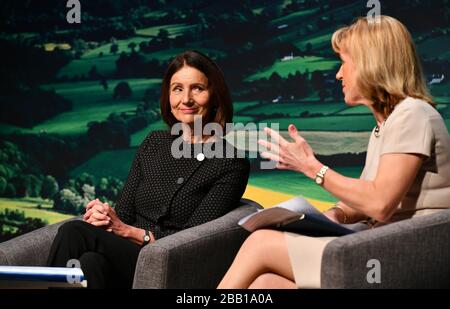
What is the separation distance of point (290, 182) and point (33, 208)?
1919mm

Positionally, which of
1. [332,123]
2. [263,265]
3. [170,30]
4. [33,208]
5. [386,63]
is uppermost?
[170,30]

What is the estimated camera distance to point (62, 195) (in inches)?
228

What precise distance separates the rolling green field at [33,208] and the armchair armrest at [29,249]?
2.66 metres

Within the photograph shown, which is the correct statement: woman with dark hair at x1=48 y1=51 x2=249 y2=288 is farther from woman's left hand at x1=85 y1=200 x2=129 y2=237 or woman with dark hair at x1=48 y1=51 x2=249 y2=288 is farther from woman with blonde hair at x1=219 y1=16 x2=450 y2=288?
woman with blonde hair at x1=219 y1=16 x2=450 y2=288

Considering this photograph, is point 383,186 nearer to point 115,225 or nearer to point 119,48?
point 115,225

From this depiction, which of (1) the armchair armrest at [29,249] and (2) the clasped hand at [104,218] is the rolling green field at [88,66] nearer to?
(1) the armchair armrest at [29,249]

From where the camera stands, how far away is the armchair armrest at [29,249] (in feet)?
9.87

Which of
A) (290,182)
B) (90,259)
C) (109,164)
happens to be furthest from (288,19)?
(90,259)

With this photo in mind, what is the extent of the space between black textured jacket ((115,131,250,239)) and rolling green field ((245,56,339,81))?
2007mm

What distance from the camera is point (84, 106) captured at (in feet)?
19.1

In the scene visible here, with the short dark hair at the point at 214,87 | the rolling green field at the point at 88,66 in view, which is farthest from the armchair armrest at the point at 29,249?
the rolling green field at the point at 88,66
